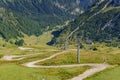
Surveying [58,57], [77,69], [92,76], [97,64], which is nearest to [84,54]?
[58,57]

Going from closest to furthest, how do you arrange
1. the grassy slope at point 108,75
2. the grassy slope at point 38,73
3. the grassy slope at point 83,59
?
the grassy slope at point 108,75, the grassy slope at point 38,73, the grassy slope at point 83,59

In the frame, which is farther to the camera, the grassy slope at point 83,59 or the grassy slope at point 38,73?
the grassy slope at point 83,59

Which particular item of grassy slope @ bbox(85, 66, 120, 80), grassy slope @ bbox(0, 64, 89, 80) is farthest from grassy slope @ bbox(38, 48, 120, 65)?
grassy slope @ bbox(85, 66, 120, 80)

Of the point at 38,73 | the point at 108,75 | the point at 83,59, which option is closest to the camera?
the point at 108,75

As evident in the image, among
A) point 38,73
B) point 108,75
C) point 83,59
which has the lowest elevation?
point 108,75

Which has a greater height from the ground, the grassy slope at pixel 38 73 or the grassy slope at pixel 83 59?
the grassy slope at pixel 83 59

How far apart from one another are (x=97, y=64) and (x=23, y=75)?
29504mm

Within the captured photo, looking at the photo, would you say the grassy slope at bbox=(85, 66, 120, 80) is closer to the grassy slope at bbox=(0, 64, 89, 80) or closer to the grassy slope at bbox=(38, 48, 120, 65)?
the grassy slope at bbox=(0, 64, 89, 80)

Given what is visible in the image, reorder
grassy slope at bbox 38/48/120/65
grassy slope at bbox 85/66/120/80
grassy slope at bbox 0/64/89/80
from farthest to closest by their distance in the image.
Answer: grassy slope at bbox 38/48/120/65, grassy slope at bbox 0/64/89/80, grassy slope at bbox 85/66/120/80

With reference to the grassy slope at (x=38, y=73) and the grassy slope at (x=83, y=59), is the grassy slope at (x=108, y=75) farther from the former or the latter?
the grassy slope at (x=83, y=59)

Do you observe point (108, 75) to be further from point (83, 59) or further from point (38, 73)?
point (83, 59)

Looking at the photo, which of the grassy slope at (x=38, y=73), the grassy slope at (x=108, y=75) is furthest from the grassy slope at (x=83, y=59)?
the grassy slope at (x=108, y=75)

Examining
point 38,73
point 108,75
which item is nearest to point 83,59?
point 38,73

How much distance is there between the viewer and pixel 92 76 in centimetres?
7850
